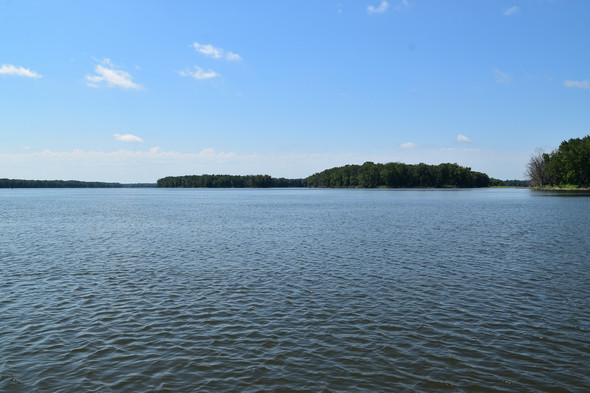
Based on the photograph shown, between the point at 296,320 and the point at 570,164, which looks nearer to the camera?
the point at 296,320

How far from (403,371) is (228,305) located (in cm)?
907

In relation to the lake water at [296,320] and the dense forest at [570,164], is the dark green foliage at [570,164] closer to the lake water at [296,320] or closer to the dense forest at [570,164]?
the dense forest at [570,164]

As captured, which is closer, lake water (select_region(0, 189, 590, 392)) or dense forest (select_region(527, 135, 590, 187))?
lake water (select_region(0, 189, 590, 392))

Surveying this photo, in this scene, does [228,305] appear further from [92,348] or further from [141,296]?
[92,348]

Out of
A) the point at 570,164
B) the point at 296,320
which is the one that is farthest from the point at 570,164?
the point at 296,320

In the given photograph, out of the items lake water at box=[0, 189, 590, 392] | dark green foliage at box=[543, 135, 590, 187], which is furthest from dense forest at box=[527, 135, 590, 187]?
lake water at box=[0, 189, 590, 392]

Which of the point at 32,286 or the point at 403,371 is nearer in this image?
the point at 403,371

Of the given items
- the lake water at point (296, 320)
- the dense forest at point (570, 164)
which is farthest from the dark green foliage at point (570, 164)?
the lake water at point (296, 320)

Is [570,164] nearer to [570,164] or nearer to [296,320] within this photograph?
[570,164]

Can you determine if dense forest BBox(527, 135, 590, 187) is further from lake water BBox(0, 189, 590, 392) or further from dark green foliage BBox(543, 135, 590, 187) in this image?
lake water BBox(0, 189, 590, 392)

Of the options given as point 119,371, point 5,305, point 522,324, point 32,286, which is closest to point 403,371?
point 522,324

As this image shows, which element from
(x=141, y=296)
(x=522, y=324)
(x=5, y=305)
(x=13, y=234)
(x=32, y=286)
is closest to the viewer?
(x=522, y=324)

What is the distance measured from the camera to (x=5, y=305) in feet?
60.7

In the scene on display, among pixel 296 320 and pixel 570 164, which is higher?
pixel 570 164
